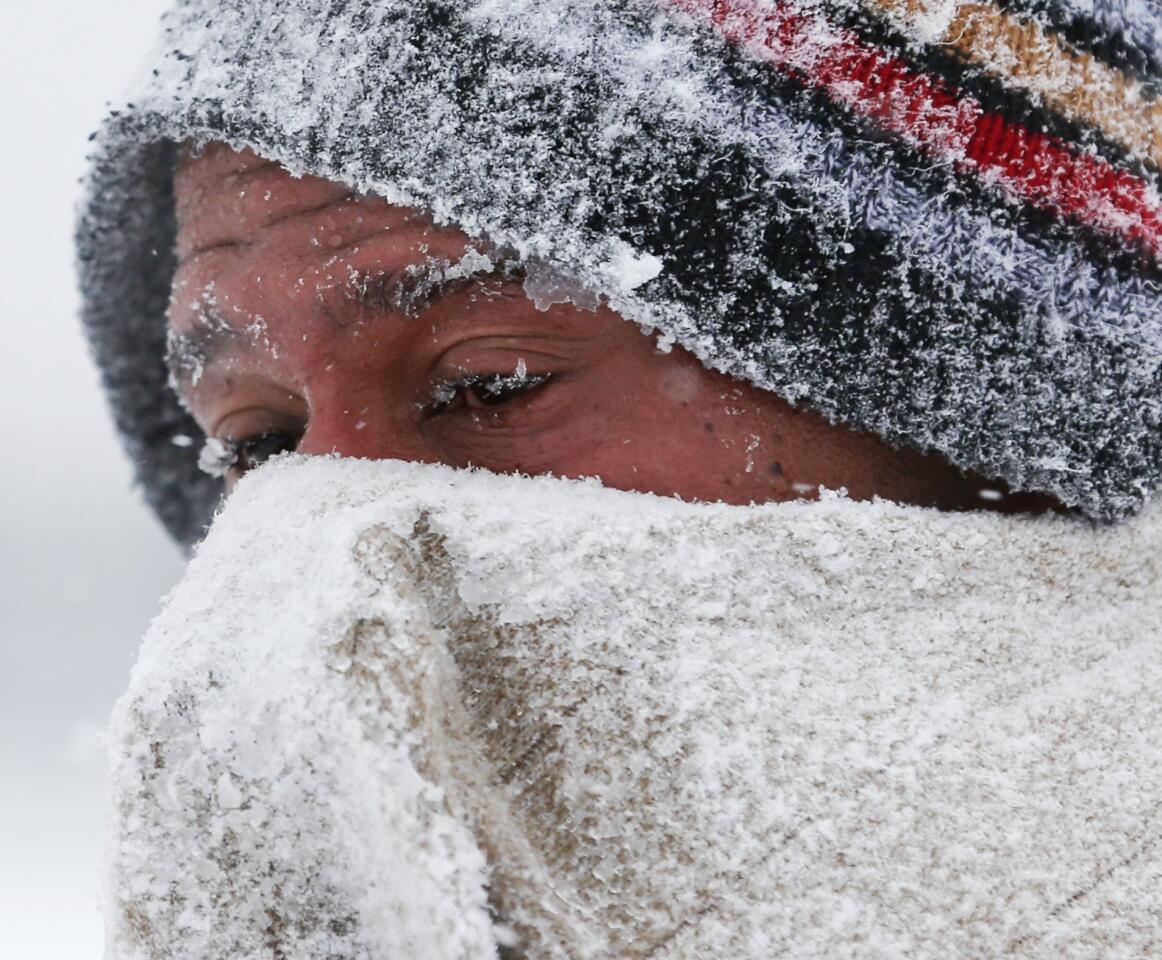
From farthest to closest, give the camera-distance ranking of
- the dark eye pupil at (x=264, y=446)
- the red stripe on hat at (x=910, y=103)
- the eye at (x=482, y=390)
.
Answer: the dark eye pupil at (x=264, y=446)
the eye at (x=482, y=390)
the red stripe on hat at (x=910, y=103)

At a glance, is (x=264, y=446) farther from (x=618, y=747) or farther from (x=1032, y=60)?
(x=1032, y=60)

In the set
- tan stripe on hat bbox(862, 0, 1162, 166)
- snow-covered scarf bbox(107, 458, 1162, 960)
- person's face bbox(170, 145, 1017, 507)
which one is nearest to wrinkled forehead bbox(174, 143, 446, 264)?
person's face bbox(170, 145, 1017, 507)

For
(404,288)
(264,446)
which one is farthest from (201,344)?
(404,288)

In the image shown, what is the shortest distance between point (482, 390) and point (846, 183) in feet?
1.40

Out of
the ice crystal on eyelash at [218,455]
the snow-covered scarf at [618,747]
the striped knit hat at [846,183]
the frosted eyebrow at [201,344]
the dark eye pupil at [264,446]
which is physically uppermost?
the frosted eyebrow at [201,344]

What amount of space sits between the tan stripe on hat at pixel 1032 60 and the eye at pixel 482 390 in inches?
19.2

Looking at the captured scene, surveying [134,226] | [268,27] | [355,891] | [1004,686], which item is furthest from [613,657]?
[134,226]

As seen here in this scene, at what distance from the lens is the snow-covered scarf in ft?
2.60

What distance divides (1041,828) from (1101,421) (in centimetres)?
40

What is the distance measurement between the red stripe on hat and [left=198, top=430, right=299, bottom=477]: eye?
748 mm

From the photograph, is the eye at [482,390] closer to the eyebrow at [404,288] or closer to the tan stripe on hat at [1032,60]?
the eyebrow at [404,288]

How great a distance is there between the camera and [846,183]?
3.39 feet

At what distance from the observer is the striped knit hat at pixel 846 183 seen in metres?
1.03

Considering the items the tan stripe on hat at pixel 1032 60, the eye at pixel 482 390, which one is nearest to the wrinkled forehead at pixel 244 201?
the eye at pixel 482 390
